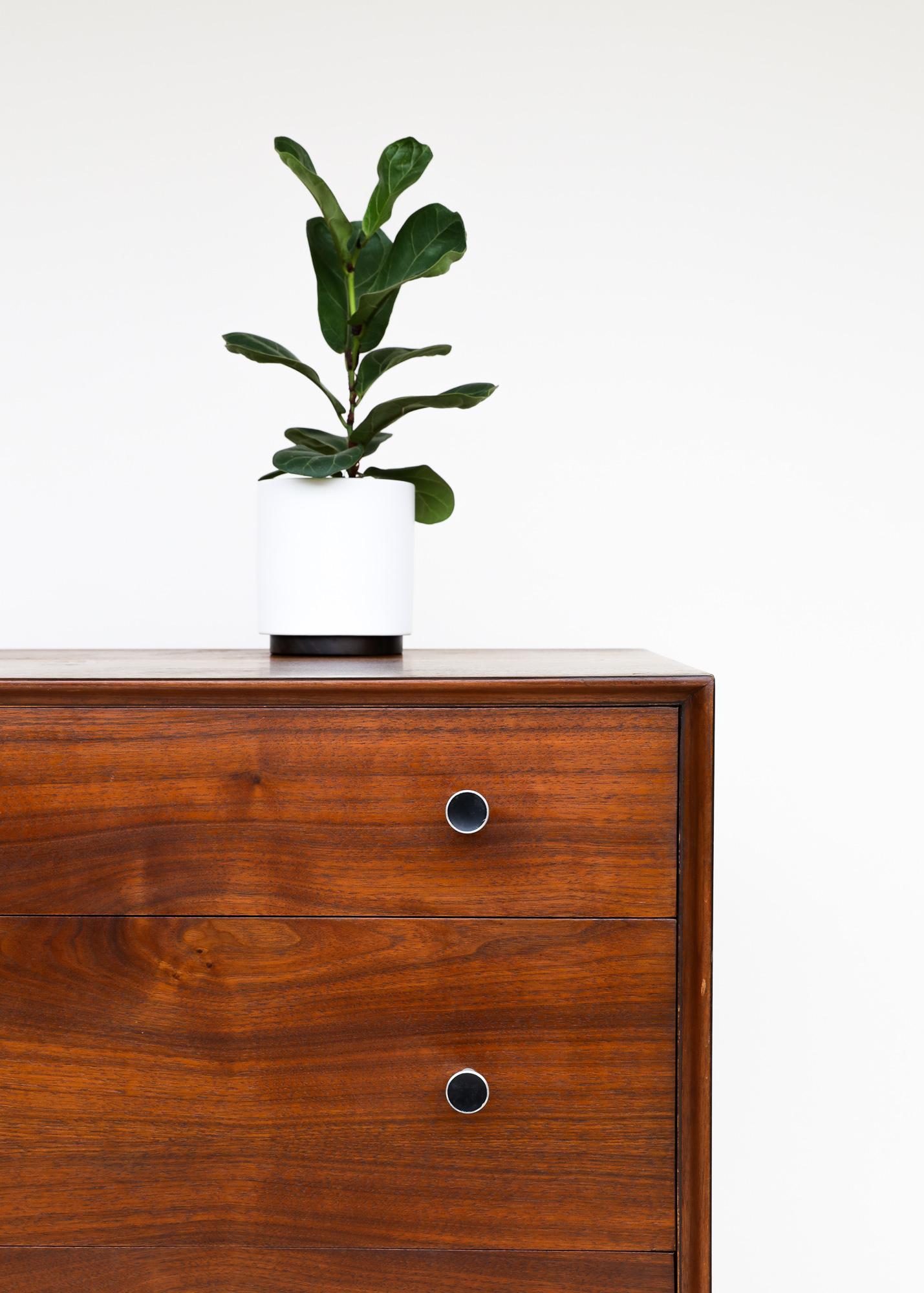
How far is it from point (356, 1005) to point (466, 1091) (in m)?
0.10

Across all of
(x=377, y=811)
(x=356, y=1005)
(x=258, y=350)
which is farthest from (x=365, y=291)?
(x=356, y=1005)

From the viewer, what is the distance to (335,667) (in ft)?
3.28

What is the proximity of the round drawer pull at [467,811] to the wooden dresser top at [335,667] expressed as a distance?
90mm

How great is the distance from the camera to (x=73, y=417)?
1.67 meters

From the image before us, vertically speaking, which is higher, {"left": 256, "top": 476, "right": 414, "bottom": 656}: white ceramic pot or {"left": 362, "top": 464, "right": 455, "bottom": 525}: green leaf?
{"left": 362, "top": 464, "right": 455, "bottom": 525}: green leaf

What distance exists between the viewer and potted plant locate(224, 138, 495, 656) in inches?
43.9

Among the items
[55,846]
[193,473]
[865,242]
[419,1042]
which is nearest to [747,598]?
[865,242]

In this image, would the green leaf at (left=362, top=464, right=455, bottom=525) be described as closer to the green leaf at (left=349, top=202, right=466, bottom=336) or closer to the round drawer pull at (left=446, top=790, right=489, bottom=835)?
the green leaf at (left=349, top=202, right=466, bottom=336)

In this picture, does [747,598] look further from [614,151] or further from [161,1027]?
[161,1027]

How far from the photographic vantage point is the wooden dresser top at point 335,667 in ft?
2.95

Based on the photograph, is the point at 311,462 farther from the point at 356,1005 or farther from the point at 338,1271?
the point at 338,1271

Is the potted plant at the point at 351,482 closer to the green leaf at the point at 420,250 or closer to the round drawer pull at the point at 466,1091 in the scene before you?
the green leaf at the point at 420,250

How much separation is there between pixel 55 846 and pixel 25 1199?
269 millimetres

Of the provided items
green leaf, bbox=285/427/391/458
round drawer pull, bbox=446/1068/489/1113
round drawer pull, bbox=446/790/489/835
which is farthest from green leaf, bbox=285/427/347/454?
round drawer pull, bbox=446/1068/489/1113
